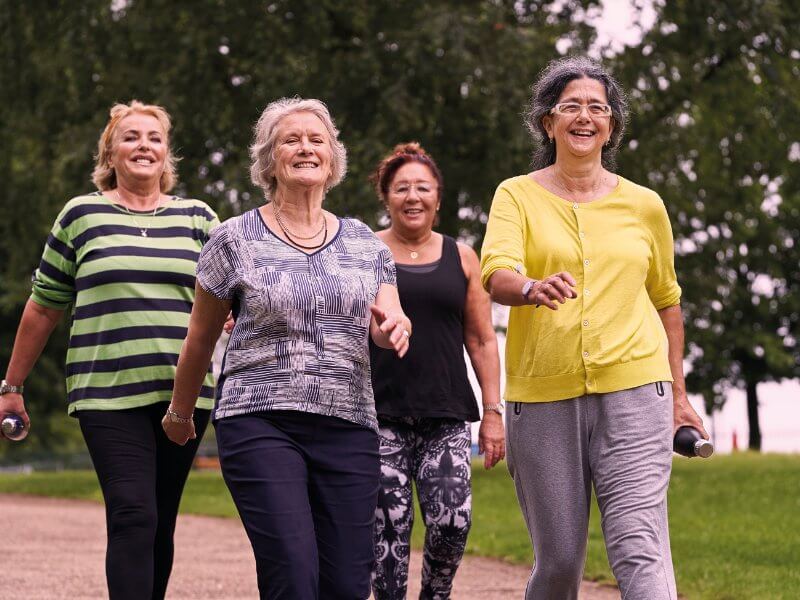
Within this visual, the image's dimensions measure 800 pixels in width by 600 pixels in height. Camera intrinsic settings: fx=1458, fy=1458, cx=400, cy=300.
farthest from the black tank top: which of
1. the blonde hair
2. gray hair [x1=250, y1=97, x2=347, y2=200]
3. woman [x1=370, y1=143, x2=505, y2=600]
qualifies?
gray hair [x1=250, y1=97, x2=347, y2=200]

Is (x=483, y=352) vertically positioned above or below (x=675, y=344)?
above

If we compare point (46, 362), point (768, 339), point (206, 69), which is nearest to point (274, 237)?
→ point (206, 69)

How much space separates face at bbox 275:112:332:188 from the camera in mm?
4344

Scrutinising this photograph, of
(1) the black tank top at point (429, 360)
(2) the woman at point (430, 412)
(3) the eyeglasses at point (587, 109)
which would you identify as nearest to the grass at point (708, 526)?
(2) the woman at point (430, 412)

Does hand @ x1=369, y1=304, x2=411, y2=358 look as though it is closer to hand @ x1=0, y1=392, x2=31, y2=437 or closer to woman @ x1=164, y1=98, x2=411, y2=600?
woman @ x1=164, y1=98, x2=411, y2=600

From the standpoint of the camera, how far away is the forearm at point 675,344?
470cm

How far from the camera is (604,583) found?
28.0ft

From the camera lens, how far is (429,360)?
226 inches

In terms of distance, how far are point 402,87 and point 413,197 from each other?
11656mm

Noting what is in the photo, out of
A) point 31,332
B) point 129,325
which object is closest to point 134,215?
point 129,325

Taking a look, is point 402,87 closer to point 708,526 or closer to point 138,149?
point 708,526

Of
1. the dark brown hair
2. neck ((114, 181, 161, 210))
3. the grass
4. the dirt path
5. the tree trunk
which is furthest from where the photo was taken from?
the tree trunk

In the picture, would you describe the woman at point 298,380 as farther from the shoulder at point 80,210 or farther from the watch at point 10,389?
the watch at point 10,389

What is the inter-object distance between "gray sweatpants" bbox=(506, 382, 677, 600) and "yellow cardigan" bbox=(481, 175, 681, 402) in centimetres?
6
